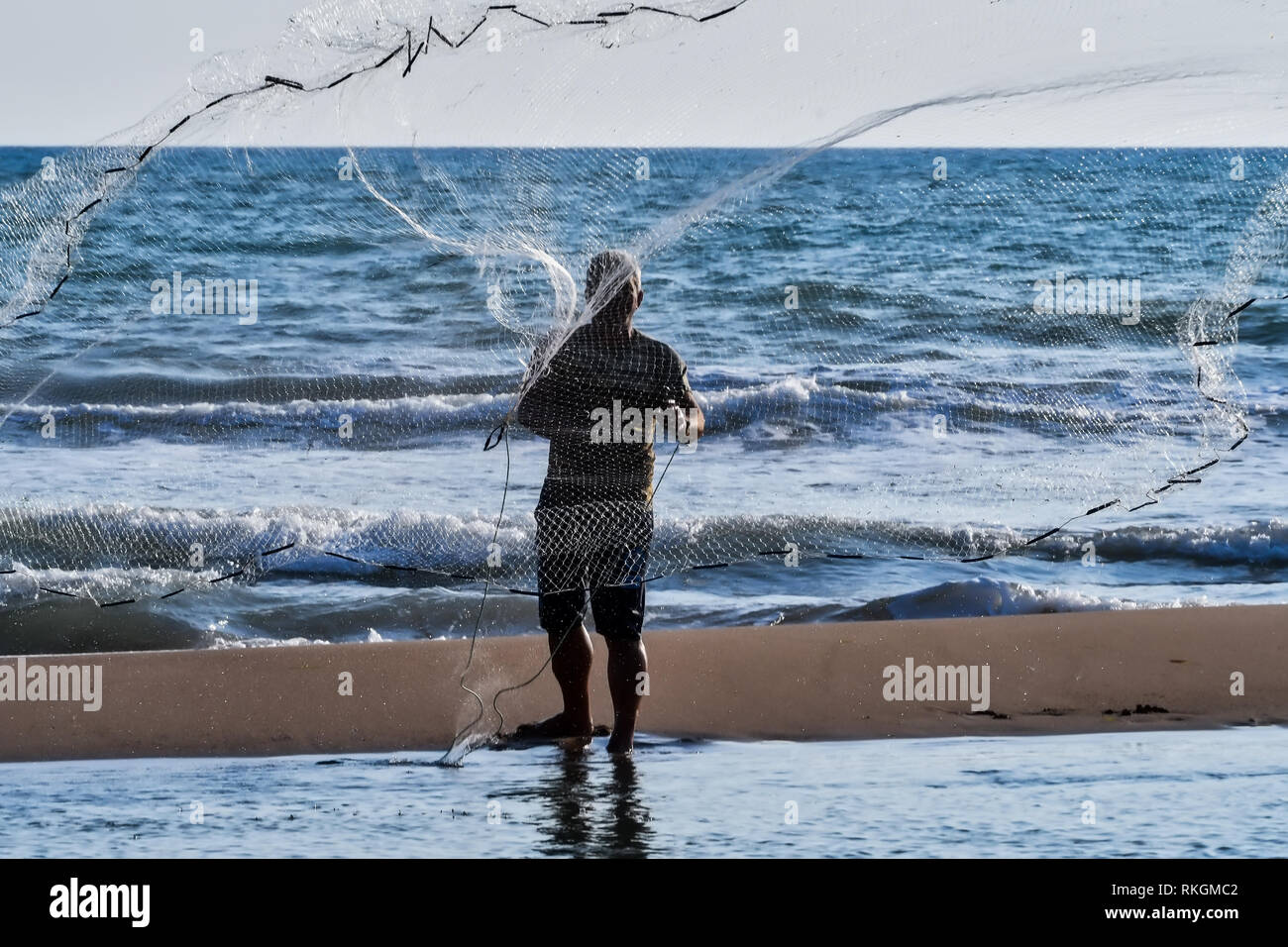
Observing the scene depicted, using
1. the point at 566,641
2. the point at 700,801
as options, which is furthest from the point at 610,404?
the point at 700,801

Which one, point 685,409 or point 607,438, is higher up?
point 685,409

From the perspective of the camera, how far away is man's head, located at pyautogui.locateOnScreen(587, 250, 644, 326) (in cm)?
593

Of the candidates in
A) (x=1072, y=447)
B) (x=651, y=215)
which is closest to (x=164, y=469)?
(x=651, y=215)

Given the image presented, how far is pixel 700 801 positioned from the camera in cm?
557

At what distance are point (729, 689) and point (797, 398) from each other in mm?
4261

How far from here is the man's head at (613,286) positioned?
19.5 feet

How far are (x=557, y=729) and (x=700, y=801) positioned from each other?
1.04m
